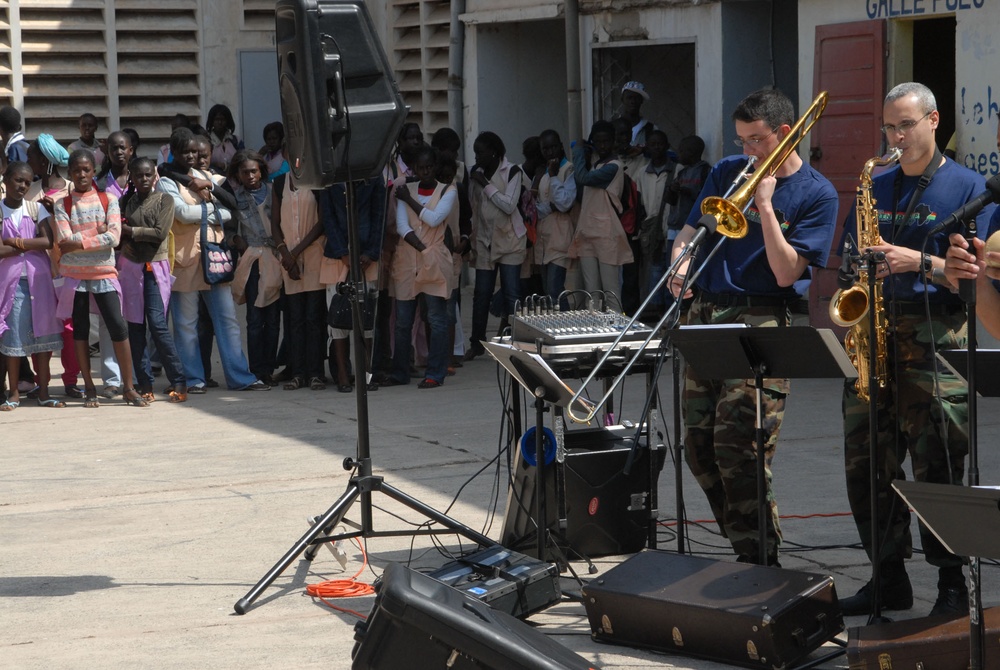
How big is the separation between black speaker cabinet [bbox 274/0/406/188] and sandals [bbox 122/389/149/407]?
4267 millimetres

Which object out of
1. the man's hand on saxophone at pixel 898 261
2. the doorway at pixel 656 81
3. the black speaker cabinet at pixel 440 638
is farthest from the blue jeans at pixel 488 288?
the black speaker cabinet at pixel 440 638

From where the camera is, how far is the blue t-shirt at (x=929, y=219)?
16.0ft

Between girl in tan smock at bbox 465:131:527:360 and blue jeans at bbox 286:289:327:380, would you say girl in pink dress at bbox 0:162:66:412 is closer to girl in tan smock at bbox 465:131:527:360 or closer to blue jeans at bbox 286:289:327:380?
blue jeans at bbox 286:289:327:380

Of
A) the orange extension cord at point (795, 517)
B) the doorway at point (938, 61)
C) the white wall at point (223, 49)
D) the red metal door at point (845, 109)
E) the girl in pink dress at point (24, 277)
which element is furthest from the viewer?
the white wall at point (223, 49)

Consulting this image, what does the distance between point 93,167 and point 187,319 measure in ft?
4.15

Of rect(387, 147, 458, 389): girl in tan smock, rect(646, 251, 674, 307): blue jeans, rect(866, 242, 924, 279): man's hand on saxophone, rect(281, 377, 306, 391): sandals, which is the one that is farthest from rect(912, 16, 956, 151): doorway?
rect(866, 242, 924, 279): man's hand on saxophone

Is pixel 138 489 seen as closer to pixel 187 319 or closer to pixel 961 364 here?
pixel 187 319

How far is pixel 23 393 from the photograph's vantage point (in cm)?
989

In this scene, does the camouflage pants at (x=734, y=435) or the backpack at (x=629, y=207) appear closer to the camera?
the camouflage pants at (x=734, y=435)

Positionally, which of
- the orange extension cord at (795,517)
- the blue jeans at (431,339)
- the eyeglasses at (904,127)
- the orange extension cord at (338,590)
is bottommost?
the orange extension cord at (338,590)

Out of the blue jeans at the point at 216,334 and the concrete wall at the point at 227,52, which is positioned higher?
the concrete wall at the point at 227,52

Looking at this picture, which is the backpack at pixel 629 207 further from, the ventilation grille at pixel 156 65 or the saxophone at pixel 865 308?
the ventilation grille at pixel 156 65

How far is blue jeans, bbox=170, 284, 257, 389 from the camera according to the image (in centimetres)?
966

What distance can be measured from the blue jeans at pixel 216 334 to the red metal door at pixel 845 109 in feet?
14.2
